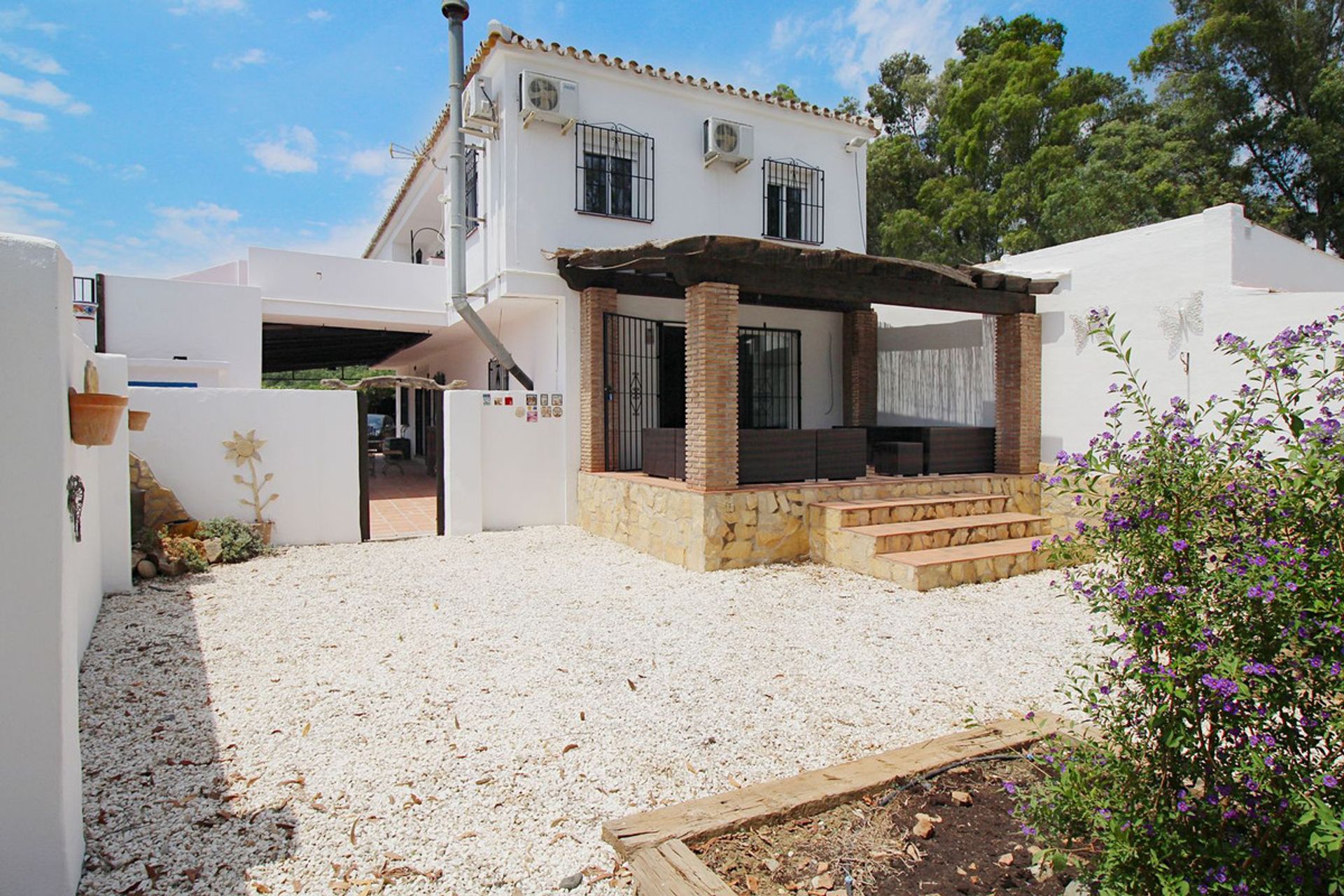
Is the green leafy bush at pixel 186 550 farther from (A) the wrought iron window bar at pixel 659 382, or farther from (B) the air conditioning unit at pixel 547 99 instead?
(B) the air conditioning unit at pixel 547 99

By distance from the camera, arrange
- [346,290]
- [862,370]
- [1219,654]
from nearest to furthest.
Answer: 1. [1219,654]
2. [862,370]
3. [346,290]

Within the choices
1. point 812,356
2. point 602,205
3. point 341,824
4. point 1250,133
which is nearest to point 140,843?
point 341,824

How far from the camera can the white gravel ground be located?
292 cm

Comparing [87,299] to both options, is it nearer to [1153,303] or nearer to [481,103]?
[481,103]

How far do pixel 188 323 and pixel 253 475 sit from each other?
3995 millimetres

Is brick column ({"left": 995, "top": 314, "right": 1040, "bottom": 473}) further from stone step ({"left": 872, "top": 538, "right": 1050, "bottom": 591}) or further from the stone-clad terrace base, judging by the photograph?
stone step ({"left": 872, "top": 538, "right": 1050, "bottom": 591})

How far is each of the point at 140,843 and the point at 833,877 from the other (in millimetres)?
2770

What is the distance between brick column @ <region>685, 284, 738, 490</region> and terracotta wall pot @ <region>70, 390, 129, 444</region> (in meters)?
5.67

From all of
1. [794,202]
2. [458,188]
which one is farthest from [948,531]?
[458,188]

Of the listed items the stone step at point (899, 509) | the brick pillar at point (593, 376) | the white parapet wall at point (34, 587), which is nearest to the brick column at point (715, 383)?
the stone step at point (899, 509)

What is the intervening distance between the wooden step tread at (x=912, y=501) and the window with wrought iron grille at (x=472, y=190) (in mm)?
7364

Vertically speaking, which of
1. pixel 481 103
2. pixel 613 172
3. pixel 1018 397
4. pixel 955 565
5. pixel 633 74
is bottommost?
pixel 955 565

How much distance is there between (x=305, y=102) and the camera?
1245 cm

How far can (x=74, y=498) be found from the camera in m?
3.04
